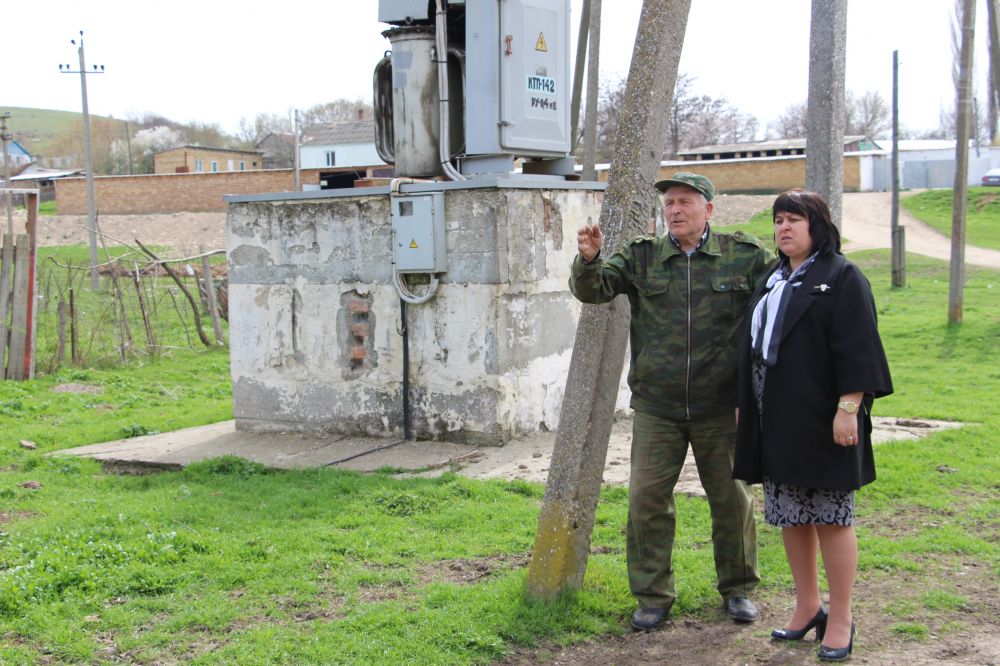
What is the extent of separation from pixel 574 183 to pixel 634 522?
4.37 metres

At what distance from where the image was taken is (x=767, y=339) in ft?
13.3

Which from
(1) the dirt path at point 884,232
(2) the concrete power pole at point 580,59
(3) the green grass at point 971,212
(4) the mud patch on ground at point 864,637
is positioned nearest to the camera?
(4) the mud patch on ground at point 864,637

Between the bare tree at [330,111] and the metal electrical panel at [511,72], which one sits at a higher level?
the bare tree at [330,111]

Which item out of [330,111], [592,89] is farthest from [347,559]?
[330,111]

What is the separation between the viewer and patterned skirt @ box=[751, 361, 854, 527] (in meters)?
3.97

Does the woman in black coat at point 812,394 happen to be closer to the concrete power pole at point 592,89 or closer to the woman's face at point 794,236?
the woman's face at point 794,236

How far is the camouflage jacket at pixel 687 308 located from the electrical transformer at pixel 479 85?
396 centimetres

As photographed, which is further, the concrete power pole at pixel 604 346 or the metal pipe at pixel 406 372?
the metal pipe at pixel 406 372

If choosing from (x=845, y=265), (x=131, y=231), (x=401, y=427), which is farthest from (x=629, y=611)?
(x=131, y=231)

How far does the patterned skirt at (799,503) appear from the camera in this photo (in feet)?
13.0

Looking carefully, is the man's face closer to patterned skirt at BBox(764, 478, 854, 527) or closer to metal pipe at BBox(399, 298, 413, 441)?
patterned skirt at BBox(764, 478, 854, 527)

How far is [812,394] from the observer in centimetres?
392

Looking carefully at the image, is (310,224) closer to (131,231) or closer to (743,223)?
(743,223)

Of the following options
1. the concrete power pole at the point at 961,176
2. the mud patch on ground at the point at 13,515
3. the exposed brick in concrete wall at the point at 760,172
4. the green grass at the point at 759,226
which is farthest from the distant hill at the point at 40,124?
the mud patch on ground at the point at 13,515
